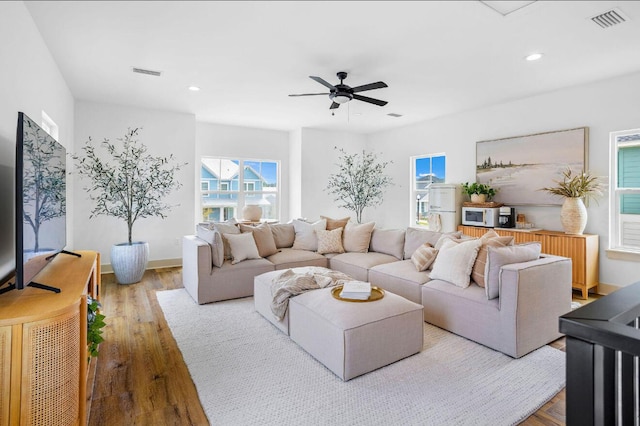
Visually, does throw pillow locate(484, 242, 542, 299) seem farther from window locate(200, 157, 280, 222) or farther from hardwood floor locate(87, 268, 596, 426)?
window locate(200, 157, 280, 222)

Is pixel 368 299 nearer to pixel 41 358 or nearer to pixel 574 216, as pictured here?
pixel 41 358

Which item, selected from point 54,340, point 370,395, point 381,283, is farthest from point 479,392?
point 54,340

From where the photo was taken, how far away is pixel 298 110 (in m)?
5.62

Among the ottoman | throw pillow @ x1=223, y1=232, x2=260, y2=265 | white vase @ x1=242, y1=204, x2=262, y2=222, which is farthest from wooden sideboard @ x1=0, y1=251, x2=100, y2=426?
white vase @ x1=242, y1=204, x2=262, y2=222

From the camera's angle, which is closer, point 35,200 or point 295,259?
point 35,200

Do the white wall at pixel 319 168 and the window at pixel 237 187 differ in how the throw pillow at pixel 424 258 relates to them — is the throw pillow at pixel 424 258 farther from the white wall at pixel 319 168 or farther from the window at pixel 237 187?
the window at pixel 237 187

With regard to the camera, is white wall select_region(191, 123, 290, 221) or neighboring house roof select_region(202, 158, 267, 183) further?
neighboring house roof select_region(202, 158, 267, 183)

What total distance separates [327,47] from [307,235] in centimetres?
259

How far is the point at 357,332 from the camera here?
226 cm

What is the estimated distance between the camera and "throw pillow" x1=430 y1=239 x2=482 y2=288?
9.69ft

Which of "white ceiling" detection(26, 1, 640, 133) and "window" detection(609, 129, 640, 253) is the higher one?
"white ceiling" detection(26, 1, 640, 133)

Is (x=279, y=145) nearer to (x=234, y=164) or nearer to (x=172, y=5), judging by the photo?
(x=234, y=164)

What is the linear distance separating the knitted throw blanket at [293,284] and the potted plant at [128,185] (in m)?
2.61

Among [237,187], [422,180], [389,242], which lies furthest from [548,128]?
[237,187]
